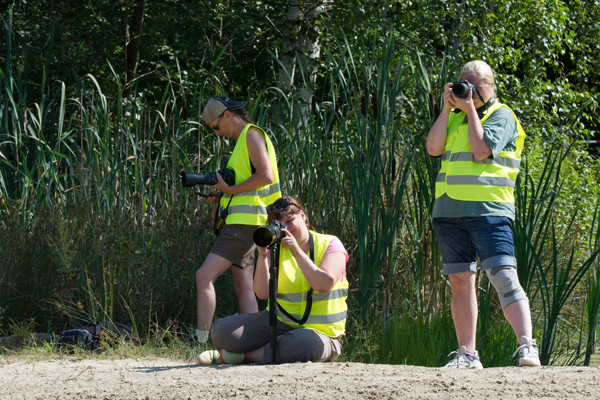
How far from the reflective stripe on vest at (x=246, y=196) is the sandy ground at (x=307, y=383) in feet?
3.55

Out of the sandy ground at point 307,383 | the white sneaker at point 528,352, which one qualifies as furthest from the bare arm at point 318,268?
the white sneaker at point 528,352

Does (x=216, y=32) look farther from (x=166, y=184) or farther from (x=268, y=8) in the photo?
(x=166, y=184)

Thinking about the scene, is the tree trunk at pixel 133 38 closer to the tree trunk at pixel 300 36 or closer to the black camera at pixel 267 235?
the tree trunk at pixel 300 36

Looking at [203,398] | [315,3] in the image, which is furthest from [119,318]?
[315,3]

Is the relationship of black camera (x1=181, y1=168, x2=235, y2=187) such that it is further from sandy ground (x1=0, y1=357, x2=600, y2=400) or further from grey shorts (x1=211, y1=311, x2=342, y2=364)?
sandy ground (x1=0, y1=357, x2=600, y2=400)

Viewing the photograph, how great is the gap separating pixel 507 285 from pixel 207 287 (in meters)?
1.69

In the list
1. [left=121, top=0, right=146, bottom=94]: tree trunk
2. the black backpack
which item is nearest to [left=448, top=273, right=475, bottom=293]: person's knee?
Result: the black backpack

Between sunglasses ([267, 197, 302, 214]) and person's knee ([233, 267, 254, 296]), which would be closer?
sunglasses ([267, 197, 302, 214])

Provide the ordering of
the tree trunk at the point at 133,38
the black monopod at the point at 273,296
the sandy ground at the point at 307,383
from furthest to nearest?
the tree trunk at the point at 133,38 < the black monopod at the point at 273,296 < the sandy ground at the point at 307,383

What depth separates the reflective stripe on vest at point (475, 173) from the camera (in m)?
4.01

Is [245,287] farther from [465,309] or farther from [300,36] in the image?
[300,36]

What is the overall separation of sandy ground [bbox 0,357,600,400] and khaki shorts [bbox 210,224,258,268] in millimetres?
943

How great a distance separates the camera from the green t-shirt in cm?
397

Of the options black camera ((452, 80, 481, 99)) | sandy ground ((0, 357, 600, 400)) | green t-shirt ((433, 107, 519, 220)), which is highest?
black camera ((452, 80, 481, 99))
